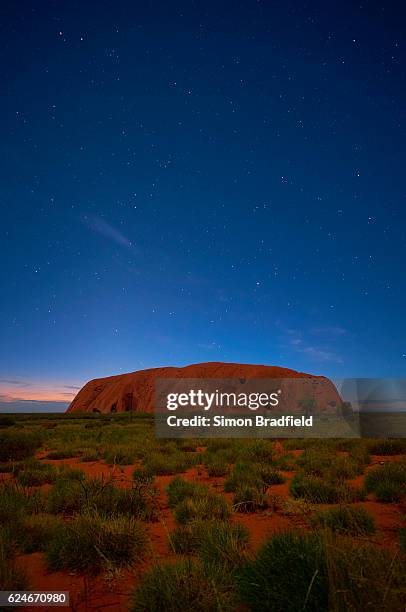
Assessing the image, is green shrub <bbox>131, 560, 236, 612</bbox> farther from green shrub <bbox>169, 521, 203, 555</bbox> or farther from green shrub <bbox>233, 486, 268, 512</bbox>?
green shrub <bbox>233, 486, 268, 512</bbox>

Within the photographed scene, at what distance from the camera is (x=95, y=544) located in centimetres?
455

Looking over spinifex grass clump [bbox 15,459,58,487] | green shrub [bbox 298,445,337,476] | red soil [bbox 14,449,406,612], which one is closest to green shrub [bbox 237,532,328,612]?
red soil [bbox 14,449,406,612]

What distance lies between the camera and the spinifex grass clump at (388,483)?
7418 mm

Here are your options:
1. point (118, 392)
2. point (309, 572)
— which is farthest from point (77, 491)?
point (118, 392)

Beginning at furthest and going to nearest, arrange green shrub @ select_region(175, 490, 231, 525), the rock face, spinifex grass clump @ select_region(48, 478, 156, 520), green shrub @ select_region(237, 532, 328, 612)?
the rock face → spinifex grass clump @ select_region(48, 478, 156, 520) → green shrub @ select_region(175, 490, 231, 525) → green shrub @ select_region(237, 532, 328, 612)

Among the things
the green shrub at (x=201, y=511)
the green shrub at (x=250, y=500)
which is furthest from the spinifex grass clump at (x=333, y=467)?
the green shrub at (x=201, y=511)

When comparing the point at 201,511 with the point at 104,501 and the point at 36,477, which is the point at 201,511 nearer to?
the point at 104,501

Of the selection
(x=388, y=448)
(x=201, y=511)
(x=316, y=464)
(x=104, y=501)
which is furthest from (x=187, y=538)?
(x=388, y=448)

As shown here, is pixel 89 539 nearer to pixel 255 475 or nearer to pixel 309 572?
pixel 309 572

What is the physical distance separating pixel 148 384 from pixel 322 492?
108306 millimetres

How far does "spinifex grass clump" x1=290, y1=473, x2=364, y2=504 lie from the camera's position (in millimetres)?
7391

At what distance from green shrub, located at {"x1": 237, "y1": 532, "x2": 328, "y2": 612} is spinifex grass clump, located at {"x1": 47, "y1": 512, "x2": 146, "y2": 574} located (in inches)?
66.9

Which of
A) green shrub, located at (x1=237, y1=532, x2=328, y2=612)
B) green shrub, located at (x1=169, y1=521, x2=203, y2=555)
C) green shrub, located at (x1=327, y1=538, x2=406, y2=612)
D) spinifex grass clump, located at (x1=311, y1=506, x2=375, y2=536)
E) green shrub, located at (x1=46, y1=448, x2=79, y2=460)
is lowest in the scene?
green shrub, located at (x1=46, y1=448, x2=79, y2=460)

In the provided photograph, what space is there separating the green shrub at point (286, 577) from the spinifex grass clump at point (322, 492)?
4.12 meters
